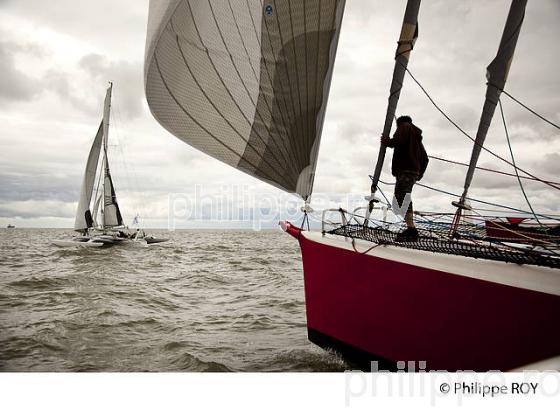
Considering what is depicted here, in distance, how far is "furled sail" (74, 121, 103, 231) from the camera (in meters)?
12.7

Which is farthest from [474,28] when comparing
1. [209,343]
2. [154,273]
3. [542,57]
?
[154,273]

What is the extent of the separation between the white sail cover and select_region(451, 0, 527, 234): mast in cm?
101

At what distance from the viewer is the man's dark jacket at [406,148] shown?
199cm

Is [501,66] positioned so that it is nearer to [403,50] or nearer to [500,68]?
[500,68]

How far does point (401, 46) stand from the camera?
2.14m

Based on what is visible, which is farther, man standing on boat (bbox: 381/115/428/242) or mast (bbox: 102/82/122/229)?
mast (bbox: 102/82/122/229)

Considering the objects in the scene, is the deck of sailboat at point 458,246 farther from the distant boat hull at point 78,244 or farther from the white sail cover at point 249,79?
the distant boat hull at point 78,244

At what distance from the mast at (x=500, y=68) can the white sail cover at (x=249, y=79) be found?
1.01 metres

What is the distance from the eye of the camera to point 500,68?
97.6 inches

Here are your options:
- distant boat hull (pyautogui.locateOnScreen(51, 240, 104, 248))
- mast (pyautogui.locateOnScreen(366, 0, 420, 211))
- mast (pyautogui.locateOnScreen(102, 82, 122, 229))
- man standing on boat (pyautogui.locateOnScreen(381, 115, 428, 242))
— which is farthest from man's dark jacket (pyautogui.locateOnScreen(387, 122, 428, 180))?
mast (pyautogui.locateOnScreen(102, 82, 122, 229))

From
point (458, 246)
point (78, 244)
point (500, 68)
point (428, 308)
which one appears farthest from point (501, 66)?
point (78, 244)

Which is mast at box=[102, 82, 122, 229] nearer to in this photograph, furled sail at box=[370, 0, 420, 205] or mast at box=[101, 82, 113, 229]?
mast at box=[101, 82, 113, 229]

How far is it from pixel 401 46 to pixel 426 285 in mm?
1319
